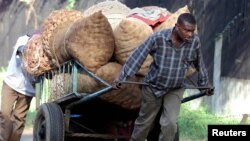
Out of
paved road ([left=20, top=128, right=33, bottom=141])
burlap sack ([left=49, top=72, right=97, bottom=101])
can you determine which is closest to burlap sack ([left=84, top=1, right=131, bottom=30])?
burlap sack ([left=49, top=72, right=97, bottom=101])

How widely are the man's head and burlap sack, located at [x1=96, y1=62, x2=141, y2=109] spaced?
2.63ft

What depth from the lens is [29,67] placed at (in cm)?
786

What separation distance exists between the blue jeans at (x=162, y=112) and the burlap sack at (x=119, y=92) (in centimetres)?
24

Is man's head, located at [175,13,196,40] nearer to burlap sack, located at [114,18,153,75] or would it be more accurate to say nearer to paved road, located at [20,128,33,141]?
burlap sack, located at [114,18,153,75]

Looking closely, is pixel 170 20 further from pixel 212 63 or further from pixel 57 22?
pixel 212 63

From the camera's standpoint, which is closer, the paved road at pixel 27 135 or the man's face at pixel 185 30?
the man's face at pixel 185 30

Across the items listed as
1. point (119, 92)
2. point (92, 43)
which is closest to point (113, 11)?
point (92, 43)

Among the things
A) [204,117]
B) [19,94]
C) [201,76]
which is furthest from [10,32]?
[201,76]

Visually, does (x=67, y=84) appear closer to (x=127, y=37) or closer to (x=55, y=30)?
(x=55, y=30)

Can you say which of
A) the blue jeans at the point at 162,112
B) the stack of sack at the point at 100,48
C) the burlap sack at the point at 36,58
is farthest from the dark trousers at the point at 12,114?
the blue jeans at the point at 162,112

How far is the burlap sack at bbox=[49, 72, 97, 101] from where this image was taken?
275 inches

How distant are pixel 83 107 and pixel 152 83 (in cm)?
122

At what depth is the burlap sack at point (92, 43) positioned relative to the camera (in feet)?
22.5

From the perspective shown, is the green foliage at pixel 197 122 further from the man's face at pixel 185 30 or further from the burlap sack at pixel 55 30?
the man's face at pixel 185 30
